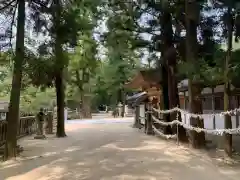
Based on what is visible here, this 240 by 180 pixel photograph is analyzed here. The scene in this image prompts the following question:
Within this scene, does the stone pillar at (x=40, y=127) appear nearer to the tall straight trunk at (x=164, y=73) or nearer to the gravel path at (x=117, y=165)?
the gravel path at (x=117, y=165)

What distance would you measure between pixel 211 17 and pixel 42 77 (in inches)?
221

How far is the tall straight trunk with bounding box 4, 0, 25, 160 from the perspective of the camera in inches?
429

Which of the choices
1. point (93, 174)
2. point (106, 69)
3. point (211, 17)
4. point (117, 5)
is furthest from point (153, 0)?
point (106, 69)

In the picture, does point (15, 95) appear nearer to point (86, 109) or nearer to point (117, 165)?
point (117, 165)

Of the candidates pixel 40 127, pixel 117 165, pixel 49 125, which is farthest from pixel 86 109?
pixel 117 165

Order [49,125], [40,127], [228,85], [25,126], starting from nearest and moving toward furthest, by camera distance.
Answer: [228,85] < [40,127] < [25,126] < [49,125]

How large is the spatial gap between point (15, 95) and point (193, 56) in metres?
5.53

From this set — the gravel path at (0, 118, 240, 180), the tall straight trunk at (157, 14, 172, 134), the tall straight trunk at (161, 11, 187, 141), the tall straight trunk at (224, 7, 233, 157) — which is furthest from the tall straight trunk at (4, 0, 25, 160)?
the tall straight trunk at (224, 7, 233, 157)

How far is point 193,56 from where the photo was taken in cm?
1109

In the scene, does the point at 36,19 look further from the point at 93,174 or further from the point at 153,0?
the point at 93,174

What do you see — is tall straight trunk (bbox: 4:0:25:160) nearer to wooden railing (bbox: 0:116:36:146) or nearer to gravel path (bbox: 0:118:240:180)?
gravel path (bbox: 0:118:240:180)

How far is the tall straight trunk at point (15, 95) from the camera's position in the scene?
10.9 metres

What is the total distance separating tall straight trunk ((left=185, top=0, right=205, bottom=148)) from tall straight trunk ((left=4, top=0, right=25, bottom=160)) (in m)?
5.03

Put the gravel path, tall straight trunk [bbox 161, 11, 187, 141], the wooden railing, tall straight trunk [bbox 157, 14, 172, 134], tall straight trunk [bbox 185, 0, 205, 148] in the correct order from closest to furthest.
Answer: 1. the gravel path
2. tall straight trunk [bbox 185, 0, 205, 148]
3. tall straight trunk [bbox 161, 11, 187, 141]
4. tall straight trunk [bbox 157, 14, 172, 134]
5. the wooden railing
